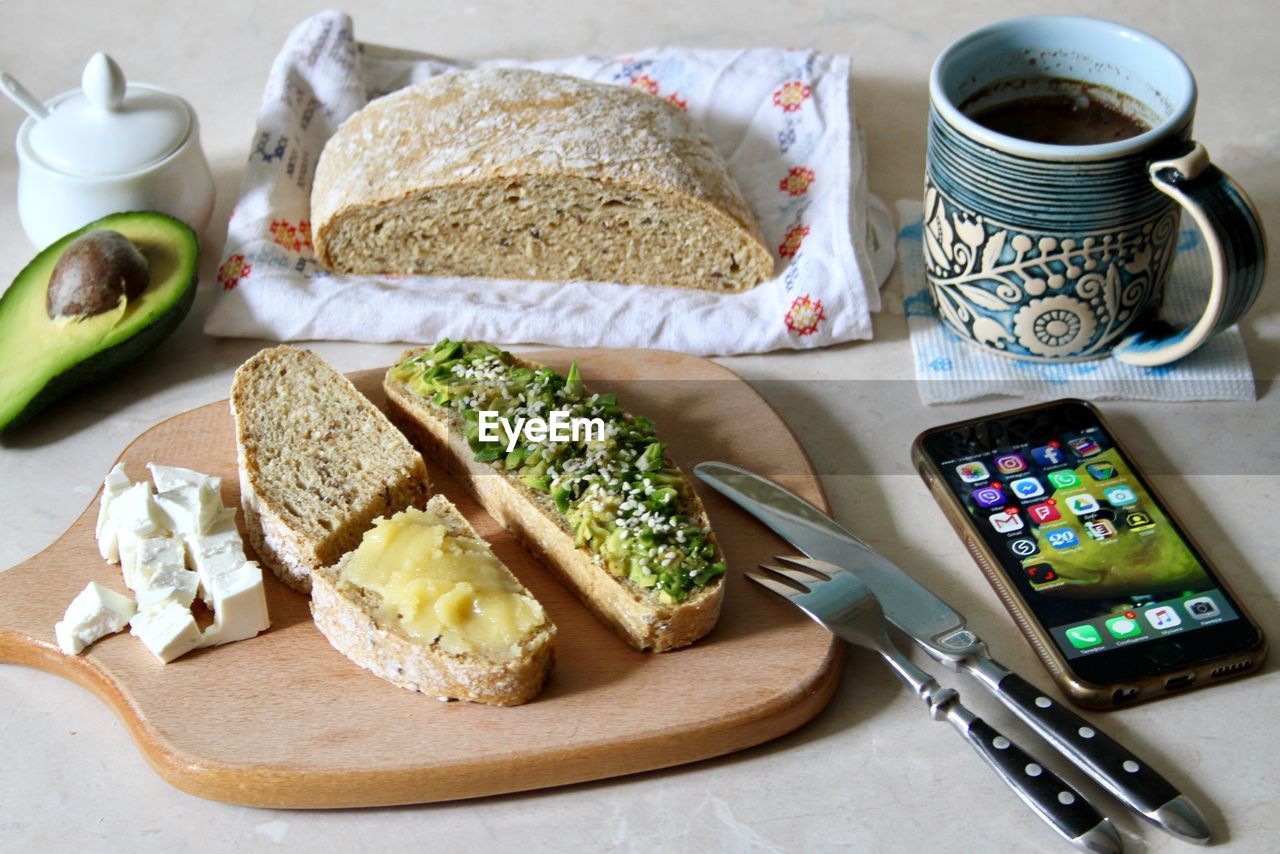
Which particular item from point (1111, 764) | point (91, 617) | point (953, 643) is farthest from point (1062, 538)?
point (91, 617)

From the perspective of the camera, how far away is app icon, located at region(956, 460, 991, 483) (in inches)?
78.6

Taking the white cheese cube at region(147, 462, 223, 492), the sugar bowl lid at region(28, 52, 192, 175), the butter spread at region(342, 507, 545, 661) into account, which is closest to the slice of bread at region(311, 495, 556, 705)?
the butter spread at region(342, 507, 545, 661)

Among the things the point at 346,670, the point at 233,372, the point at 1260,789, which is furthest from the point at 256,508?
the point at 1260,789

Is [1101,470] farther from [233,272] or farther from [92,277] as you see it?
[92,277]

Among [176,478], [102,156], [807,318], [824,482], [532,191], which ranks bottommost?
[824,482]

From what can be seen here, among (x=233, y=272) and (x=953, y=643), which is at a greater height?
(x=233, y=272)

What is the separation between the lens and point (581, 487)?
6.11ft

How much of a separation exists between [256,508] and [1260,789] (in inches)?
54.9

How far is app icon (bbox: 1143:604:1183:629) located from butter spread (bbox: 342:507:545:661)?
2.67 feet

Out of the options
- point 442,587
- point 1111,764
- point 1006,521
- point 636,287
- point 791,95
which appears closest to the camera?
point 1111,764

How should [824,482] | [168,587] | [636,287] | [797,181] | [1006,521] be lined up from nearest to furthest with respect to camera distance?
1. [168,587]
2. [1006,521]
3. [824,482]
4. [636,287]
5. [797,181]

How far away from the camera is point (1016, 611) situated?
1.83 meters

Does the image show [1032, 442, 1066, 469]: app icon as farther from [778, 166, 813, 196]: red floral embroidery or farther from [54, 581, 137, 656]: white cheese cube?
[54, 581, 137, 656]: white cheese cube

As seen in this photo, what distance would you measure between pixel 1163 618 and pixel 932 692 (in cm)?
35
